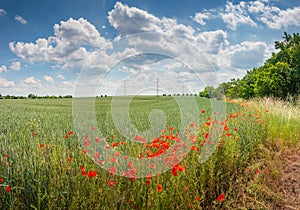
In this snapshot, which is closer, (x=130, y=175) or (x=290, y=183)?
(x=130, y=175)

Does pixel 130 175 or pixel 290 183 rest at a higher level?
pixel 130 175

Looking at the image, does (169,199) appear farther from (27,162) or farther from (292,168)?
(292,168)

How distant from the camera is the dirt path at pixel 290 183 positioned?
3.34m

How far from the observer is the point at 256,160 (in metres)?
4.73

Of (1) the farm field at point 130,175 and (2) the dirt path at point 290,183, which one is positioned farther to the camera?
(2) the dirt path at point 290,183

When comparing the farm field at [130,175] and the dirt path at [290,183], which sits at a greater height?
the farm field at [130,175]

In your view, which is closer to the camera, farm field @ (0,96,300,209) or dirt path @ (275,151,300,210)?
farm field @ (0,96,300,209)

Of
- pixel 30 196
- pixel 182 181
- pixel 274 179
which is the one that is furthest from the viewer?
pixel 274 179

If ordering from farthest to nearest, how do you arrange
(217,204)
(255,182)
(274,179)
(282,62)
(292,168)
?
(282,62), (292,168), (274,179), (255,182), (217,204)

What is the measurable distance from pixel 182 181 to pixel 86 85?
1.90 m

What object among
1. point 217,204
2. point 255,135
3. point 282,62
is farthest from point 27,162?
point 282,62

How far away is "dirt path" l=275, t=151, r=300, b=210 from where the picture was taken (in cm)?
334

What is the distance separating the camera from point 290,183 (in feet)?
12.5

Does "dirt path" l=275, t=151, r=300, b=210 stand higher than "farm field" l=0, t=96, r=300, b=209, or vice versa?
"farm field" l=0, t=96, r=300, b=209
